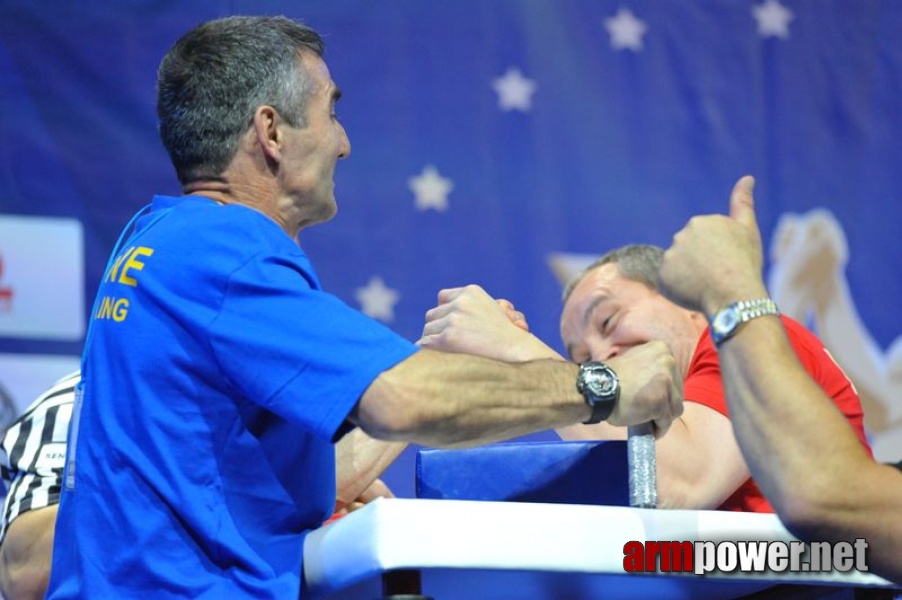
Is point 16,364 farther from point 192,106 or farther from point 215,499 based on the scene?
point 215,499

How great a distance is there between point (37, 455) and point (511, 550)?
116 cm

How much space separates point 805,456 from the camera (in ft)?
4.06

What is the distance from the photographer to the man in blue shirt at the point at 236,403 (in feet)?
4.75

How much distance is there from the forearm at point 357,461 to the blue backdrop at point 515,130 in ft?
3.55

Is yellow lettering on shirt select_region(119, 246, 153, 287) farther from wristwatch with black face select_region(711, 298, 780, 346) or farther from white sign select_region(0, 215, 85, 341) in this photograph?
white sign select_region(0, 215, 85, 341)

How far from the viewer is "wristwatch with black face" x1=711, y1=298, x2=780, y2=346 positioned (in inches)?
52.1

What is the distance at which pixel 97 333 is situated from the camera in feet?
5.27

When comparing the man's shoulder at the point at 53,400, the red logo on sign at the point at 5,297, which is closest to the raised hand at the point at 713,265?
the man's shoulder at the point at 53,400

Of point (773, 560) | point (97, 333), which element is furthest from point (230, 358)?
point (773, 560)

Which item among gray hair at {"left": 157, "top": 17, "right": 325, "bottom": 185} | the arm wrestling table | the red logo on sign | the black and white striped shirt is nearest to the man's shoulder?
the black and white striped shirt

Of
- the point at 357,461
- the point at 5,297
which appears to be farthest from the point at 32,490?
the point at 5,297

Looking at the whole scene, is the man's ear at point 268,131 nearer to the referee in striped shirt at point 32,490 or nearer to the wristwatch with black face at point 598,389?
the wristwatch with black face at point 598,389

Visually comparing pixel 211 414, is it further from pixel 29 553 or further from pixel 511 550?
pixel 29 553

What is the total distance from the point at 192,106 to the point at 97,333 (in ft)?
1.16
